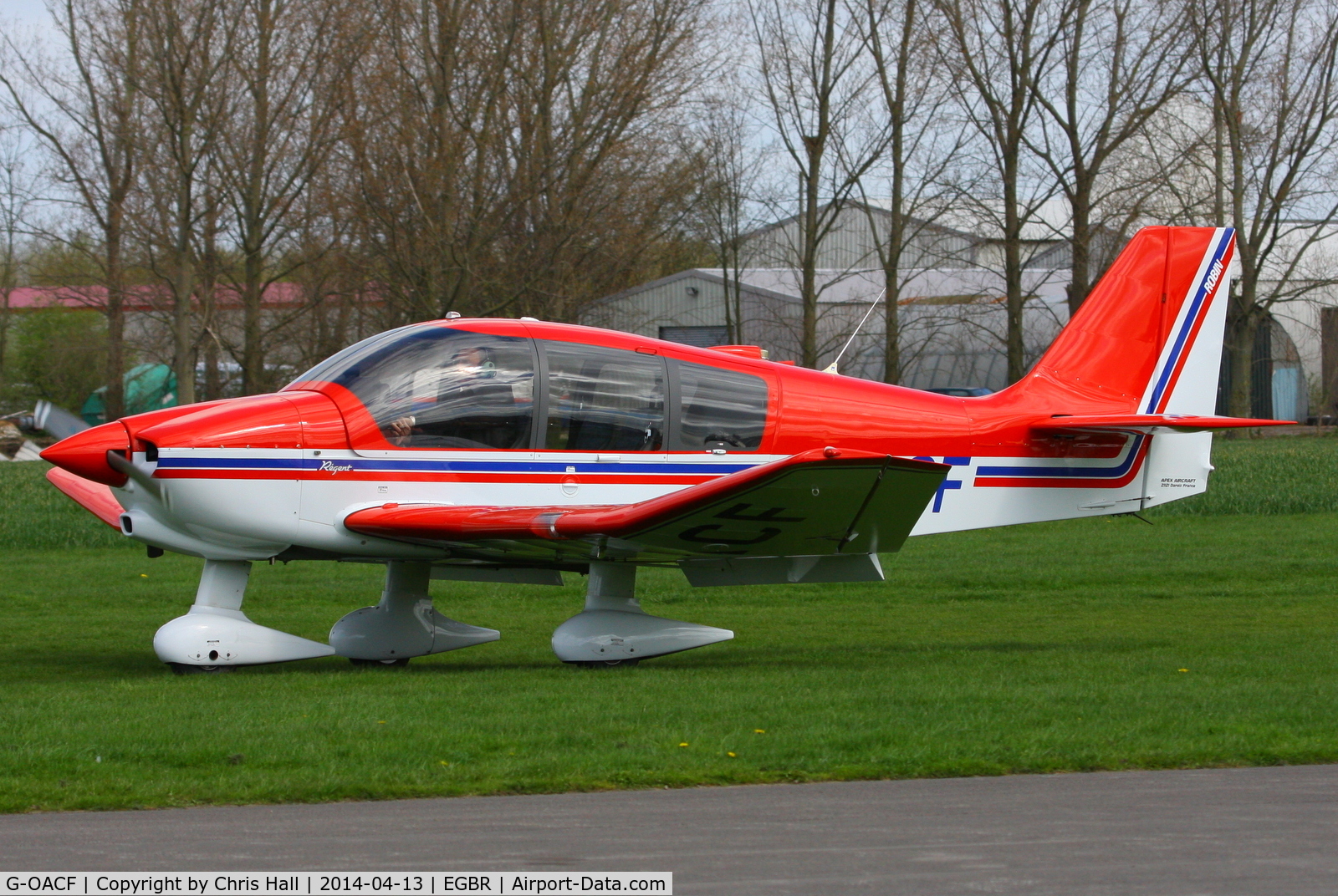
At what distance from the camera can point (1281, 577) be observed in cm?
1517

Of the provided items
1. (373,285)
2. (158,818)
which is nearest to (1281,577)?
(158,818)

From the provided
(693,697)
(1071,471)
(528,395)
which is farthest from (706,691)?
(1071,471)

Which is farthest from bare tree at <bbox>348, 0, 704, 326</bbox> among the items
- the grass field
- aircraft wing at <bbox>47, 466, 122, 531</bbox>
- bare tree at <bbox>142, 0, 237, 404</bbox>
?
aircraft wing at <bbox>47, 466, 122, 531</bbox>

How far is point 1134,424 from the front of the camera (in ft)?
31.6

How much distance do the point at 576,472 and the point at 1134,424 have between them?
13.4ft

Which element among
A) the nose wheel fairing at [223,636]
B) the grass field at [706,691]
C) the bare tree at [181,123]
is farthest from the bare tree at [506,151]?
the nose wheel fairing at [223,636]

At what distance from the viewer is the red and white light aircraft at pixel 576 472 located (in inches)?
325

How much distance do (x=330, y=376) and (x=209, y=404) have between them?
84 cm

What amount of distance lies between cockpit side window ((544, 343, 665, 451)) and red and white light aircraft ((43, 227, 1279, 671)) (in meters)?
0.01

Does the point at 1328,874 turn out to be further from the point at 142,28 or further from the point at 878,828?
the point at 142,28

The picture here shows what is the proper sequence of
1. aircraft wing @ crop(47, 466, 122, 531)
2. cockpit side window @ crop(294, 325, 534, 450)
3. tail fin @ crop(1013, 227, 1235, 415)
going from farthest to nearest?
1. tail fin @ crop(1013, 227, 1235, 415)
2. aircraft wing @ crop(47, 466, 122, 531)
3. cockpit side window @ crop(294, 325, 534, 450)

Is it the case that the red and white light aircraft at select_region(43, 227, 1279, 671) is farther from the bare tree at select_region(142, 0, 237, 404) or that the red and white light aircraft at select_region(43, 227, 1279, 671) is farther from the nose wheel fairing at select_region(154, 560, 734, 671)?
the bare tree at select_region(142, 0, 237, 404)

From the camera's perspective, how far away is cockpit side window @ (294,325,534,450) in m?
8.84

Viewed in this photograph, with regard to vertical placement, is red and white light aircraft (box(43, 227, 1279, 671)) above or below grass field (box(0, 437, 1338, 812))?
above
